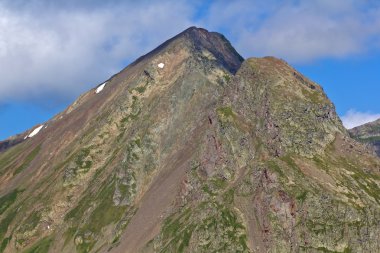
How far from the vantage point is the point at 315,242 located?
198375 millimetres

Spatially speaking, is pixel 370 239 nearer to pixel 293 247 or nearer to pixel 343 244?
pixel 343 244

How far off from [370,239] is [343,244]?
909 centimetres

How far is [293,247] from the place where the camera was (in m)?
200

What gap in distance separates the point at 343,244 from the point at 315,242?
898 cm

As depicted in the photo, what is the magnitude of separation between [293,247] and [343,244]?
16.1 m

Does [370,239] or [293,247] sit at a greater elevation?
[293,247]

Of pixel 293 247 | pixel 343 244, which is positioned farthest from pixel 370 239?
pixel 293 247

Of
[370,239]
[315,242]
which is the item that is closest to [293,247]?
[315,242]

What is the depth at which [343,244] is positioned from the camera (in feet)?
648

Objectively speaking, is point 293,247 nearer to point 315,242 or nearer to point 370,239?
point 315,242
